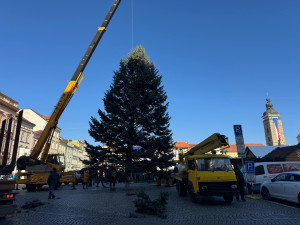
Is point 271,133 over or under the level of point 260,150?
over

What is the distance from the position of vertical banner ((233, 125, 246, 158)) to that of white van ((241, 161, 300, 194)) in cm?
246

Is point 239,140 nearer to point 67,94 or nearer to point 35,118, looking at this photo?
point 67,94

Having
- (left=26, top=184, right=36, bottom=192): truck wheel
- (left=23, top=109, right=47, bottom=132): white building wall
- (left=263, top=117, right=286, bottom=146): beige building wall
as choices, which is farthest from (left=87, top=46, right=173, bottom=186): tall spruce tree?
(left=263, top=117, right=286, bottom=146): beige building wall

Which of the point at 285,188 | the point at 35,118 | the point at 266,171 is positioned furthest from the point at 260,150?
the point at 35,118

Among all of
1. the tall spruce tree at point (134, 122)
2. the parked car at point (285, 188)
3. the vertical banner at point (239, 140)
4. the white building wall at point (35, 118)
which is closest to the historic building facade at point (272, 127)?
the tall spruce tree at point (134, 122)

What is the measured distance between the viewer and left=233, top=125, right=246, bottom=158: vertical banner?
Result: 442 inches

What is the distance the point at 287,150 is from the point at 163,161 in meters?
18.8

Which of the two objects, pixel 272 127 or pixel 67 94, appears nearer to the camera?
pixel 67 94

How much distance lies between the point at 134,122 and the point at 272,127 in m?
84.9

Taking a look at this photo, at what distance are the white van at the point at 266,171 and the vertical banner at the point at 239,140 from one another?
2.46 metres

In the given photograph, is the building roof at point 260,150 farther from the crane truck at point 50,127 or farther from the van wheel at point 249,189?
the crane truck at point 50,127

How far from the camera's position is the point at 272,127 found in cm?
8612

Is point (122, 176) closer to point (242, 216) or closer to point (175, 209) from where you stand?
point (175, 209)

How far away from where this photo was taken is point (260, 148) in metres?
32.5
